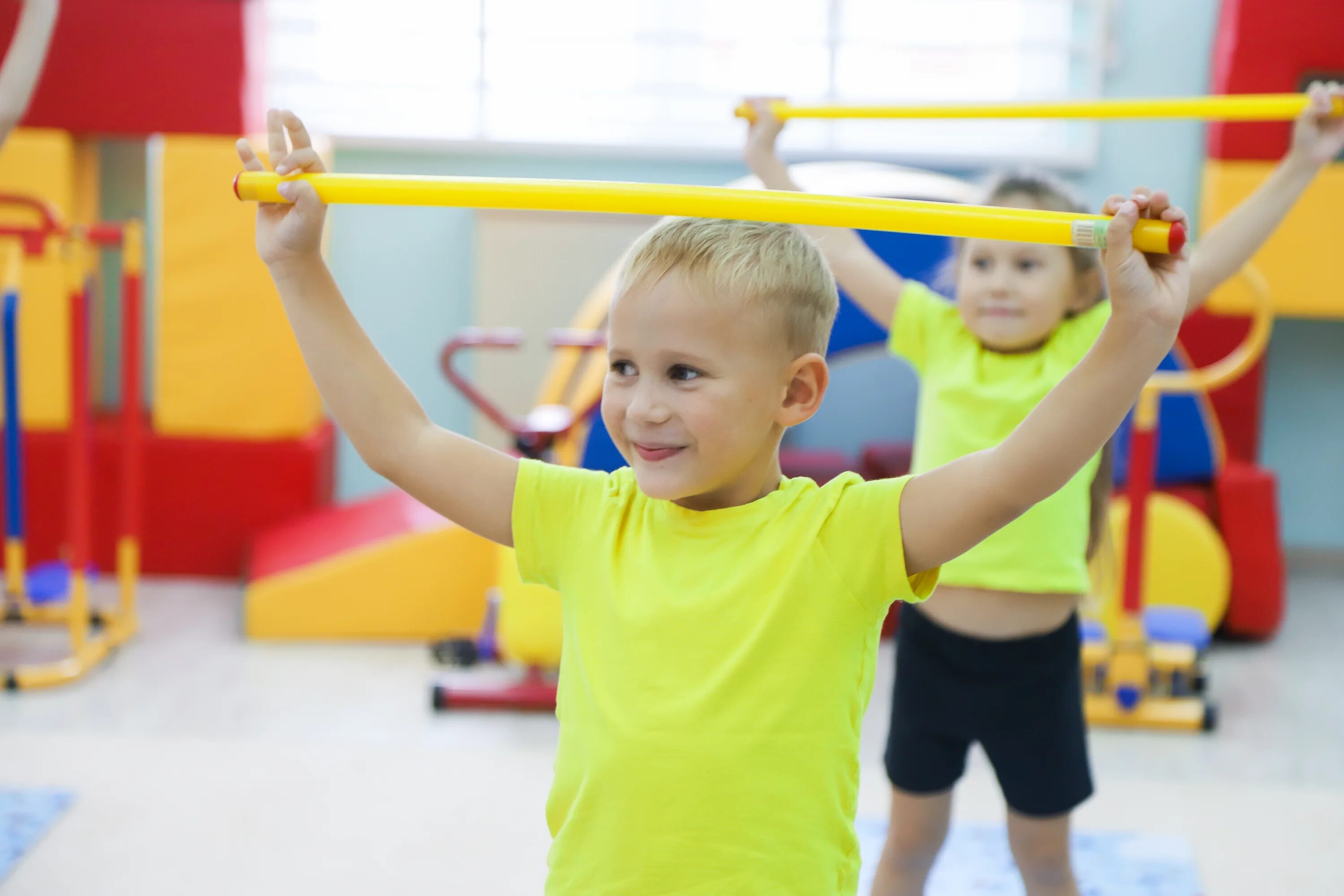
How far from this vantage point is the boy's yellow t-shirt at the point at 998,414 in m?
1.73

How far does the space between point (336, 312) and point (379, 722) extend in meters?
1.90

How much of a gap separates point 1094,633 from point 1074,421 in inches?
89.7

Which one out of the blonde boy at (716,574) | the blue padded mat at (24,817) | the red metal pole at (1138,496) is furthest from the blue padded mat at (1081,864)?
the blue padded mat at (24,817)

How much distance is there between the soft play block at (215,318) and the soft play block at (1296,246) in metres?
2.51

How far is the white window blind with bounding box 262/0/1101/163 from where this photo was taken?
4199mm

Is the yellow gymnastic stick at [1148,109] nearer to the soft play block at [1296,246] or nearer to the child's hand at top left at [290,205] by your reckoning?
the child's hand at top left at [290,205]

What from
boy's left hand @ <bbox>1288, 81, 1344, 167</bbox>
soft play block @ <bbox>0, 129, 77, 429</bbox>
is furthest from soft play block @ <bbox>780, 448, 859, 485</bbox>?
soft play block @ <bbox>0, 129, 77, 429</bbox>

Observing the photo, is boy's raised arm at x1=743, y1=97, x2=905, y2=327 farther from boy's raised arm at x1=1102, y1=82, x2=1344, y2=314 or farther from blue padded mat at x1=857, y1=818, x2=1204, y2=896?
blue padded mat at x1=857, y1=818, x2=1204, y2=896

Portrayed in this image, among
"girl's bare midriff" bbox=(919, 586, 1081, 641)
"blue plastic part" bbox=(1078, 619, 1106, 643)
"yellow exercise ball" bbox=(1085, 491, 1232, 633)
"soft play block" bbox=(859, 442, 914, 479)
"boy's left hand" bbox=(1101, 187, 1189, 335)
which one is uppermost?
"boy's left hand" bbox=(1101, 187, 1189, 335)

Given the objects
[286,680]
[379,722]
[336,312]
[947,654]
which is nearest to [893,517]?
[336,312]

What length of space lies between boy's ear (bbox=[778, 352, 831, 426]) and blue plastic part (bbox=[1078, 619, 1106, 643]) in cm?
209

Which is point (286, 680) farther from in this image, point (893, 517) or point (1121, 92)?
point (1121, 92)

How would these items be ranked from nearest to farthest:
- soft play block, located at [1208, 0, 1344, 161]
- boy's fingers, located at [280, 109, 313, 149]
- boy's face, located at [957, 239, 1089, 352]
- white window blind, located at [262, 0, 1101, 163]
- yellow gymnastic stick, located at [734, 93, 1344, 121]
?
boy's fingers, located at [280, 109, 313, 149] < yellow gymnastic stick, located at [734, 93, 1344, 121] < boy's face, located at [957, 239, 1089, 352] < soft play block, located at [1208, 0, 1344, 161] < white window blind, located at [262, 0, 1101, 163]

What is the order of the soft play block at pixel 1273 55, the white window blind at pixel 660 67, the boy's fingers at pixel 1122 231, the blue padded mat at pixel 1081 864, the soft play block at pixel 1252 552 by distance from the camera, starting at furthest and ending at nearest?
the white window blind at pixel 660 67, the soft play block at pixel 1273 55, the soft play block at pixel 1252 552, the blue padded mat at pixel 1081 864, the boy's fingers at pixel 1122 231
